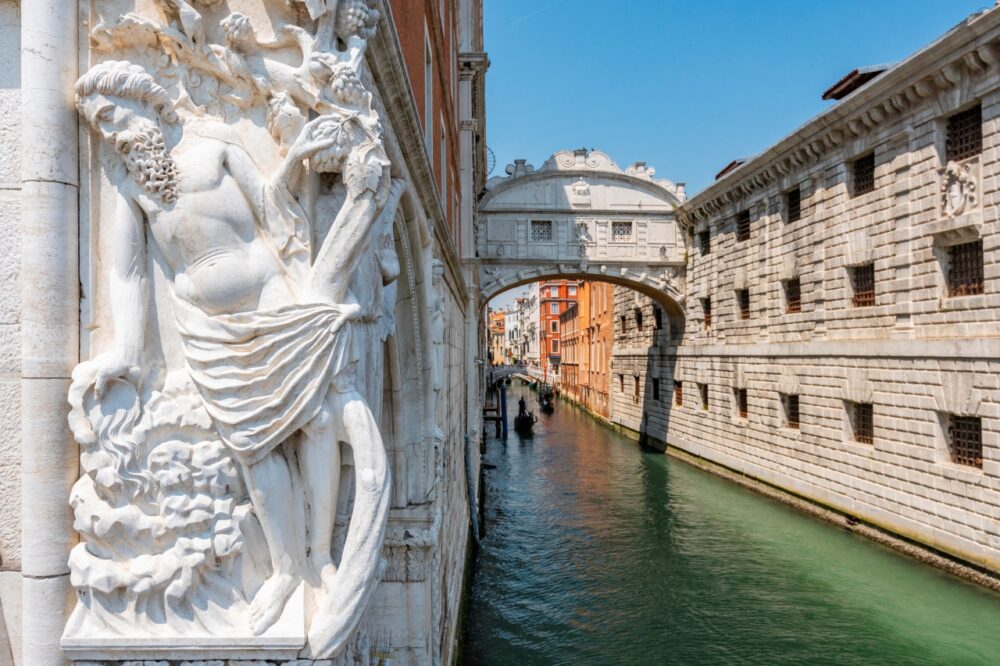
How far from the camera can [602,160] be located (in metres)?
19.8

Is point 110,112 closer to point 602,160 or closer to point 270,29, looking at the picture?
point 270,29

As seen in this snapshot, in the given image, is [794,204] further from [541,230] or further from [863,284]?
[541,230]

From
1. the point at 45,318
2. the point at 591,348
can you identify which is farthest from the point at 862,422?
the point at 591,348

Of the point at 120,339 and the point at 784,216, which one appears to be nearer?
the point at 120,339

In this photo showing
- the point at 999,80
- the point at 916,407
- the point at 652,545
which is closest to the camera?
the point at 999,80

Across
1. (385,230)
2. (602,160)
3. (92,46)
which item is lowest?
(385,230)

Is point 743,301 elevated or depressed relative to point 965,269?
elevated

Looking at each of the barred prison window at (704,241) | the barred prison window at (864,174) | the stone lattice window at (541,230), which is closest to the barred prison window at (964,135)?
the barred prison window at (864,174)

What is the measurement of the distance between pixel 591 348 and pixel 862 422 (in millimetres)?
23740

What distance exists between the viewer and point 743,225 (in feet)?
55.9

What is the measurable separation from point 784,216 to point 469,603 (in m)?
11.6

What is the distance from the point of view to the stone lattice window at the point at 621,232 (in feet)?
65.3

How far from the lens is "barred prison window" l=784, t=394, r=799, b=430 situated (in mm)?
14422

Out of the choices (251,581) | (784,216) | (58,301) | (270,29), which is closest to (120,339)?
(58,301)
